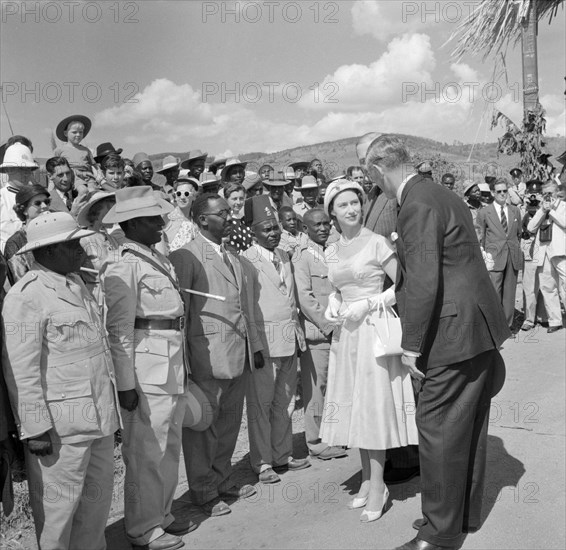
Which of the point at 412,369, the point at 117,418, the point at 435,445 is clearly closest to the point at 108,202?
the point at 117,418

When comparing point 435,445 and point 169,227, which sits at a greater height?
point 169,227

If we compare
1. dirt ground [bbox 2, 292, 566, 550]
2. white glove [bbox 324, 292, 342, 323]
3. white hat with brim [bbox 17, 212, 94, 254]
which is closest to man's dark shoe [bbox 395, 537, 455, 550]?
dirt ground [bbox 2, 292, 566, 550]

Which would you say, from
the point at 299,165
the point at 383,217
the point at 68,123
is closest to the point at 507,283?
the point at 299,165

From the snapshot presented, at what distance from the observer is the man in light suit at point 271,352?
5.26 m

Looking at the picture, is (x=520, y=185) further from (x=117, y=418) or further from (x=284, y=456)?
(x=117, y=418)

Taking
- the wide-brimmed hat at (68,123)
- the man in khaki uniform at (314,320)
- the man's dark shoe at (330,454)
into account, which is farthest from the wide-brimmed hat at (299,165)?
the man's dark shoe at (330,454)

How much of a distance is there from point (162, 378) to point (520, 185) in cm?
1145

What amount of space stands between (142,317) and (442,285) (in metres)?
1.81

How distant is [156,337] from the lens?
162 inches

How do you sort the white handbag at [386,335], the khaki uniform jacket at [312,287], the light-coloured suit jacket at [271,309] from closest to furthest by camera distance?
1. the white handbag at [386,335]
2. the light-coloured suit jacket at [271,309]
3. the khaki uniform jacket at [312,287]

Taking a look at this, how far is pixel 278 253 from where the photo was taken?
18.2 ft

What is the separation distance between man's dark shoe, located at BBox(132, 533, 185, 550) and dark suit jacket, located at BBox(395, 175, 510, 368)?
6.08 ft

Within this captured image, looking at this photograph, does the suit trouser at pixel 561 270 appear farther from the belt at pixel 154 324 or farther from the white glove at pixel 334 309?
the belt at pixel 154 324

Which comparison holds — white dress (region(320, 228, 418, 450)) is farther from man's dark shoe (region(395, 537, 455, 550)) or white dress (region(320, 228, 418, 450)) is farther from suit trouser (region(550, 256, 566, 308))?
suit trouser (region(550, 256, 566, 308))
